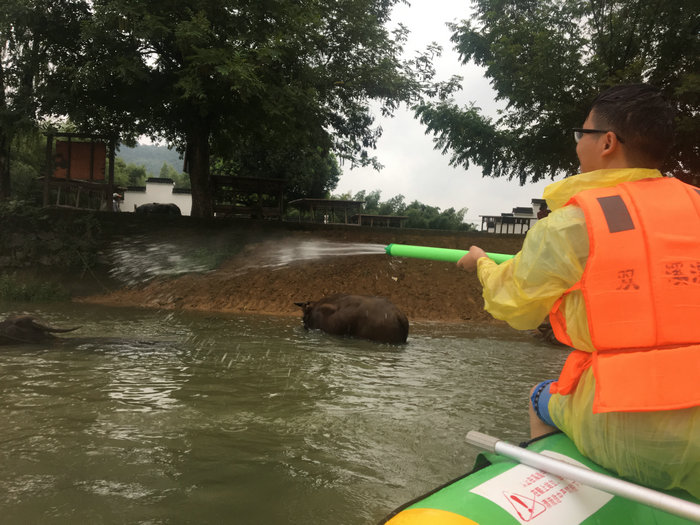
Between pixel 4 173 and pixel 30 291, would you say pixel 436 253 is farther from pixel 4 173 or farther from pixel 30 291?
pixel 4 173

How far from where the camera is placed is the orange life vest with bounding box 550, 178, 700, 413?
77.8 inches

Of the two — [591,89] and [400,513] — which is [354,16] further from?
[400,513]

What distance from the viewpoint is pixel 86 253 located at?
1526cm

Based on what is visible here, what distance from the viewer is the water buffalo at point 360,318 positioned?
948 centimetres

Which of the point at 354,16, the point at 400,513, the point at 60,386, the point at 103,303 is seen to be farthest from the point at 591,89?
the point at 400,513

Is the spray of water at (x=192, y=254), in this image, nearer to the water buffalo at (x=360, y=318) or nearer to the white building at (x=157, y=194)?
the water buffalo at (x=360, y=318)

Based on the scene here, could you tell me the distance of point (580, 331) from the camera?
2238 mm

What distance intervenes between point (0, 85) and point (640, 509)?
18.4 meters

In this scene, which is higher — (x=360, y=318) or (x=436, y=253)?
(x=436, y=253)

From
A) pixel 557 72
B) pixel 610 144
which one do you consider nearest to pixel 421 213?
pixel 557 72

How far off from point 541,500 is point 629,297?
77cm

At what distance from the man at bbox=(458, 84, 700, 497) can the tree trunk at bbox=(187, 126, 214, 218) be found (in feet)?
55.3

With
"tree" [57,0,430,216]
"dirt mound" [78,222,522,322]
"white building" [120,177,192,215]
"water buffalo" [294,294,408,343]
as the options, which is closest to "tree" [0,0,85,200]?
"tree" [57,0,430,216]

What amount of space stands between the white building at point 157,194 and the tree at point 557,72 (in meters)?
24.8
